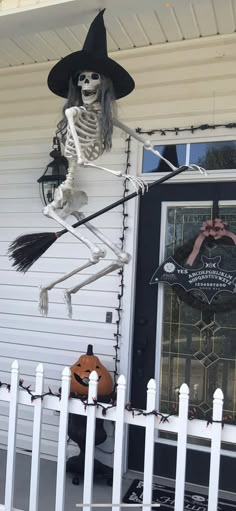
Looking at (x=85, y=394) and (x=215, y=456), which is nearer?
(x=215, y=456)

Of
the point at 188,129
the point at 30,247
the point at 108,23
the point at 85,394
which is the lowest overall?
the point at 85,394

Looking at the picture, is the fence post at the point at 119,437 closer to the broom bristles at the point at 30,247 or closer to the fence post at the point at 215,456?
the fence post at the point at 215,456

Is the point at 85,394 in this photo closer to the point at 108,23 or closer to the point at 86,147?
the point at 86,147

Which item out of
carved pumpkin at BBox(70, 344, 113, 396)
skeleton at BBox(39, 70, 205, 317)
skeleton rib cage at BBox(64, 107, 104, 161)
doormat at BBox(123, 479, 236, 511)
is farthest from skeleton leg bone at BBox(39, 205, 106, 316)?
doormat at BBox(123, 479, 236, 511)

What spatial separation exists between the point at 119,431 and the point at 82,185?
2.08 meters

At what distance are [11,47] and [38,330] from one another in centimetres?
225

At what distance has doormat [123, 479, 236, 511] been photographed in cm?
294

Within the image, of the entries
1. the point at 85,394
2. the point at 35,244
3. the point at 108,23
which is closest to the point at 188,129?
the point at 108,23

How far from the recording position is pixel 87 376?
3.26 m

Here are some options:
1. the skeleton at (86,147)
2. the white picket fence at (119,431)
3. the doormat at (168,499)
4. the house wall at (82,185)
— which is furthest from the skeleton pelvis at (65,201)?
the doormat at (168,499)

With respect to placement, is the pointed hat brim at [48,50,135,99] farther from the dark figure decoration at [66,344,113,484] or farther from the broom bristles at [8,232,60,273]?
the dark figure decoration at [66,344,113,484]

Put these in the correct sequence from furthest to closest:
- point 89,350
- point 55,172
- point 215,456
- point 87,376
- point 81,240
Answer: point 55,172 < point 89,350 < point 87,376 < point 215,456 < point 81,240

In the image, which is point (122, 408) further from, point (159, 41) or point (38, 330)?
point (159, 41)

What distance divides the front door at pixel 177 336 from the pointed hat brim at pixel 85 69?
1.51 meters
